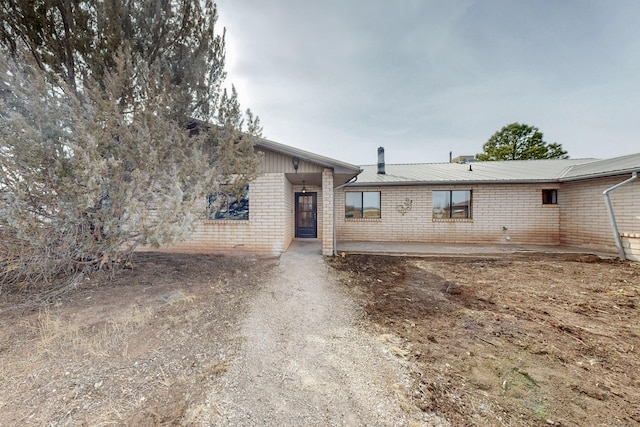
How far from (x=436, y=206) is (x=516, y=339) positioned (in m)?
7.64

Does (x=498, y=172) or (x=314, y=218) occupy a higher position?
(x=498, y=172)

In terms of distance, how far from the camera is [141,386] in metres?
2.01

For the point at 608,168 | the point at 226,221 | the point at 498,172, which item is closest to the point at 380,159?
the point at 498,172

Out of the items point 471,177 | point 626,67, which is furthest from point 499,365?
point 626,67

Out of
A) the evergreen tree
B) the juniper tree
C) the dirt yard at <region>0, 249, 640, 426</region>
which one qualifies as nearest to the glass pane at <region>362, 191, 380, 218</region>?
the dirt yard at <region>0, 249, 640, 426</region>

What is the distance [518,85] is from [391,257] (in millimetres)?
10475

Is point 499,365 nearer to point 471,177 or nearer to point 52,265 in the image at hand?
point 52,265

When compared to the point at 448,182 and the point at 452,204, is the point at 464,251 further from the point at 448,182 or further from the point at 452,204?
the point at 448,182

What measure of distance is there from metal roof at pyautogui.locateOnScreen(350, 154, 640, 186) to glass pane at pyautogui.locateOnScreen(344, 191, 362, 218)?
2.16 ft

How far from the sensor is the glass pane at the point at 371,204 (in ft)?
33.2

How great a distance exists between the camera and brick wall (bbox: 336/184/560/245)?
9.37 m

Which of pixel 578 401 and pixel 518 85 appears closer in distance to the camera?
pixel 578 401

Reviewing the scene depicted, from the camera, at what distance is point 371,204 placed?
33.3 feet

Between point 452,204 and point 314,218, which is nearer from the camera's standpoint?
point 452,204
